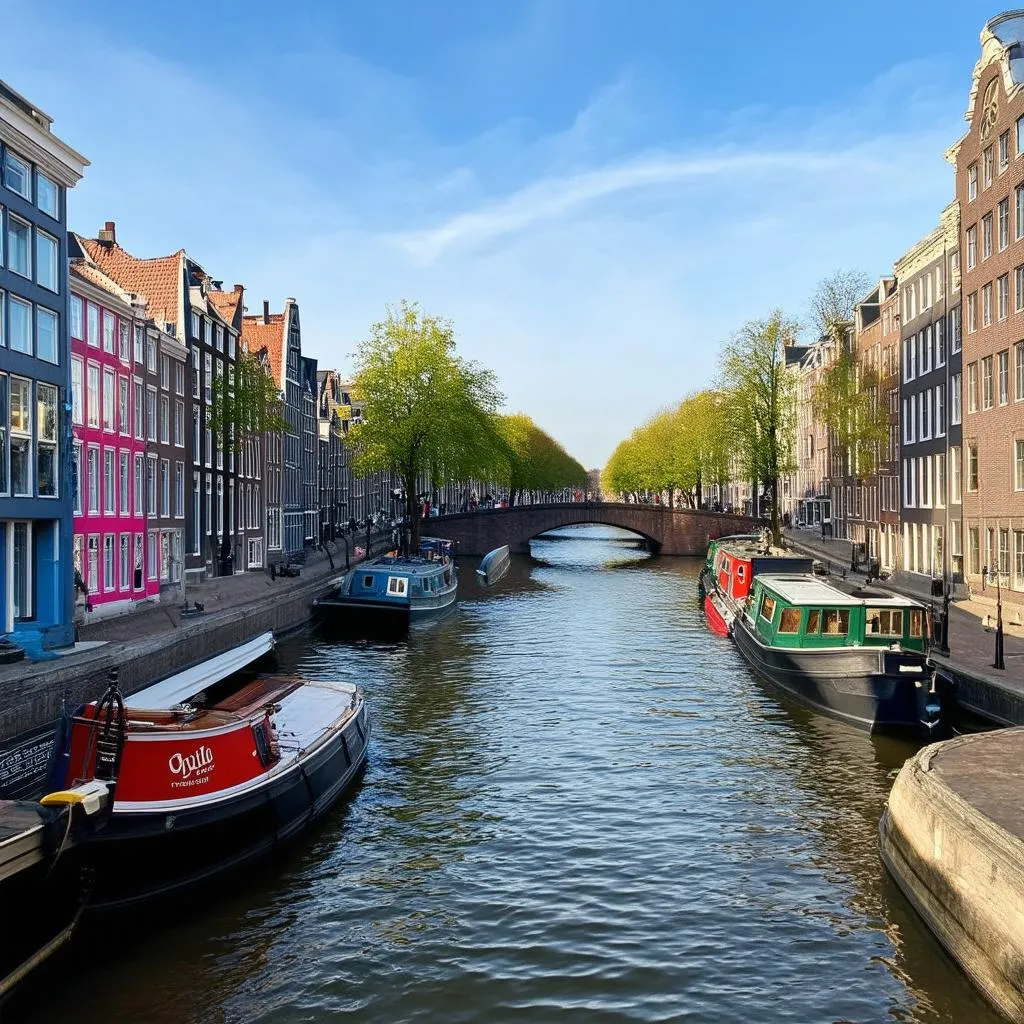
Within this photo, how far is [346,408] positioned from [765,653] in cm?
8148

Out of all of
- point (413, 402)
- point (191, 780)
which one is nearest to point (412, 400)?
point (413, 402)

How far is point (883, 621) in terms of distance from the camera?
31.3m

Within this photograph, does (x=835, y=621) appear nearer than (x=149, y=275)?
Yes

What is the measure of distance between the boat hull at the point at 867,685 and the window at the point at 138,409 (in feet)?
102

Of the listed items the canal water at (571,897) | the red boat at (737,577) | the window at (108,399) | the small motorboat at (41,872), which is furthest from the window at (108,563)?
the small motorboat at (41,872)

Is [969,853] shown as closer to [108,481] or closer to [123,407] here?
[108,481]

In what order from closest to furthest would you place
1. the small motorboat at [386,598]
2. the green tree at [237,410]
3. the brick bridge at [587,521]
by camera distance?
the small motorboat at [386,598]
the green tree at [237,410]
the brick bridge at [587,521]

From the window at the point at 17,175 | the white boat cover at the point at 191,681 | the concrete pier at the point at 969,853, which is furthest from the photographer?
the window at the point at 17,175

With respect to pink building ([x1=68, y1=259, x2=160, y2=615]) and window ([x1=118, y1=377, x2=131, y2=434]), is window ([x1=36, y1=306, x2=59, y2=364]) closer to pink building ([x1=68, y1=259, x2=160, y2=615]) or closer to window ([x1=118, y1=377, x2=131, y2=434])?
pink building ([x1=68, y1=259, x2=160, y2=615])

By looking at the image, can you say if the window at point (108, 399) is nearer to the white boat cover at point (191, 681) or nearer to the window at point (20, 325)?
the window at point (20, 325)

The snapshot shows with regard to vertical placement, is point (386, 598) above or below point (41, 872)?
above

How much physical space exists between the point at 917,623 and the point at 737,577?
776 inches

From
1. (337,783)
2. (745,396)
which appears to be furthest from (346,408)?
(337,783)

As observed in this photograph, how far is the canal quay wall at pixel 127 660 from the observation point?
19375mm
